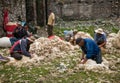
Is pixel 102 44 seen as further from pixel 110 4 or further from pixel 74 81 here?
pixel 110 4

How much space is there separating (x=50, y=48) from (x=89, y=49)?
292 centimetres

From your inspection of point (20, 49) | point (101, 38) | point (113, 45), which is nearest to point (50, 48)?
point (20, 49)

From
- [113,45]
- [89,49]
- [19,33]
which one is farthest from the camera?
[113,45]

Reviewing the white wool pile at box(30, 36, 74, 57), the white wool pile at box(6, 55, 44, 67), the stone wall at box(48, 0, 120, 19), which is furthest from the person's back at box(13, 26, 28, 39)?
the stone wall at box(48, 0, 120, 19)

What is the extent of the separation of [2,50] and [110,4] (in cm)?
1748

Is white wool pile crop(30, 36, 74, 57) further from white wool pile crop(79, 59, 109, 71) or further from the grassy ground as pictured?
white wool pile crop(79, 59, 109, 71)

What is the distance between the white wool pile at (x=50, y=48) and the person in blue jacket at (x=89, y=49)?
2.12 meters

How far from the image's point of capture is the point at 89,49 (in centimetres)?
1261

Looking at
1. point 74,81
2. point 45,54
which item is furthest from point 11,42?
point 74,81

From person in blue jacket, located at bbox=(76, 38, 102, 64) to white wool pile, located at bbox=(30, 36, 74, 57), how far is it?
6.97ft

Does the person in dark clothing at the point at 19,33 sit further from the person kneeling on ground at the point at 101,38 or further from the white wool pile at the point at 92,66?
the white wool pile at the point at 92,66

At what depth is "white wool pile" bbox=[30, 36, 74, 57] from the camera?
14.8 metres

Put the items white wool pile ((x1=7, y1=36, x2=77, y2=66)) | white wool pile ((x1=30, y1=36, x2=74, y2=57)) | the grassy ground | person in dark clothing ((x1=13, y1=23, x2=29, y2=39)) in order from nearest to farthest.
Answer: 1. the grassy ground
2. white wool pile ((x1=7, y1=36, x2=77, y2=66))
3. white wool pile ((x1=30, y1=36, x2=74, y2=57))
4. person in dark clothing ((x1=13, y1=23, x2=29, y2=39))

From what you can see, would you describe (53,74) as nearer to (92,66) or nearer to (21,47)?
(92,66)
